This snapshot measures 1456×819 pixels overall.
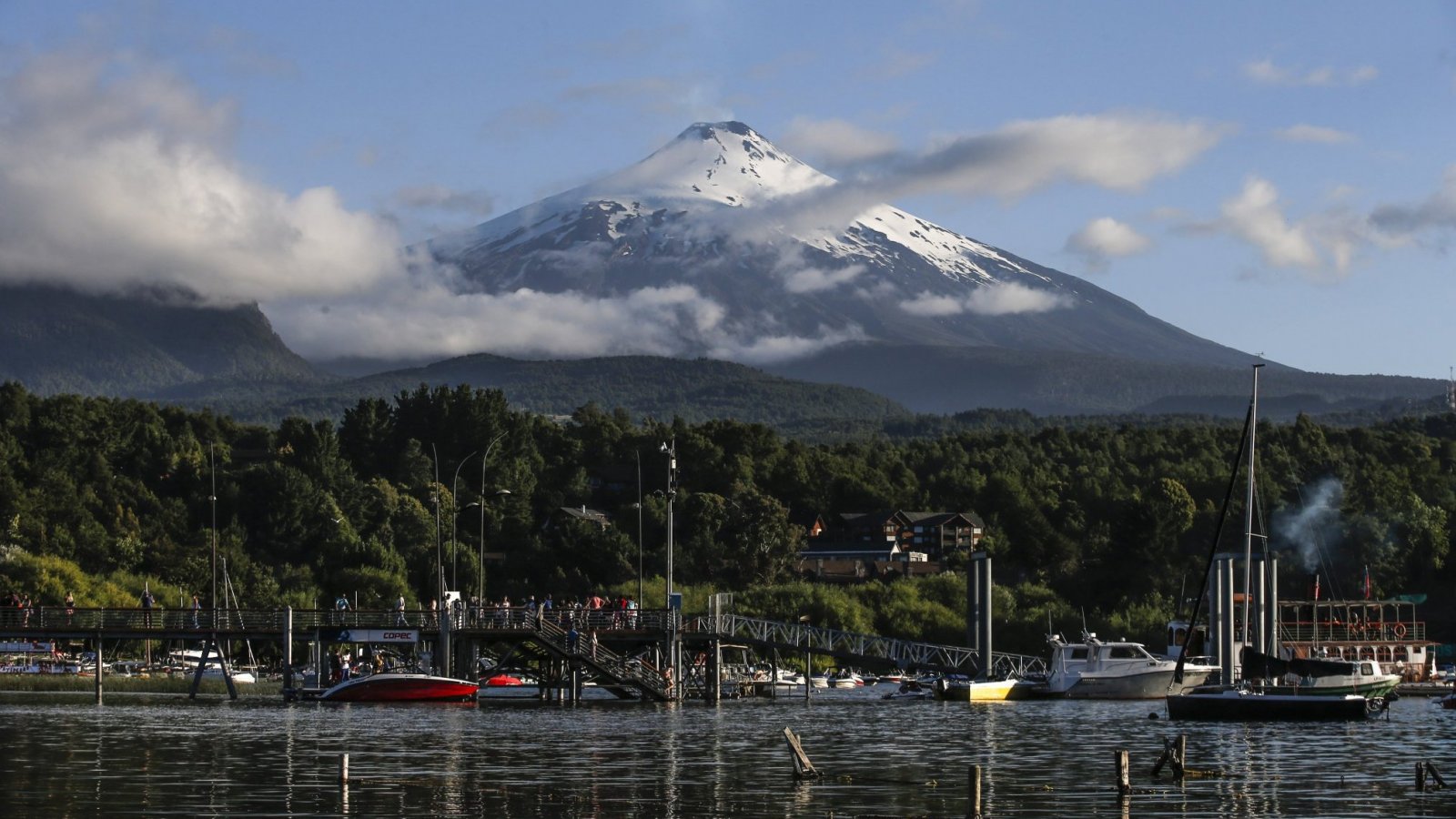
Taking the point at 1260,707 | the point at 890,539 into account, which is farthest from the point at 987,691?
the point at 890,539

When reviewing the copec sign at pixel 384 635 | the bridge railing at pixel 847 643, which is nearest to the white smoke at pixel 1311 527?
the bridge railing at pixel 847 643

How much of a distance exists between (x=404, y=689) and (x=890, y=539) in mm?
88346

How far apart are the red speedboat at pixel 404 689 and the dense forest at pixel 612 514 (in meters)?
27.9

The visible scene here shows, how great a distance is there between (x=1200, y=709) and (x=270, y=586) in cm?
6409

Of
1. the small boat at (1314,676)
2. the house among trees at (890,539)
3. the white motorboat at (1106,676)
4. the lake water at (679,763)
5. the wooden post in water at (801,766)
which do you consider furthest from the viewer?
the house among trees at (890,539)

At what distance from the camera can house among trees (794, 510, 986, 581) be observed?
14612 cm

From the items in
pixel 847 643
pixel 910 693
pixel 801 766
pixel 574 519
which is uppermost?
pixel 574 519

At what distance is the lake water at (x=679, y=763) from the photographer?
1302 inches

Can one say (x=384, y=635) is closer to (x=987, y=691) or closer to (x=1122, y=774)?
(x=987, y=691)

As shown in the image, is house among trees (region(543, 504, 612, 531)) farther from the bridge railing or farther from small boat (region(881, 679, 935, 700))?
small boat (region(881, 679, 935, 700))

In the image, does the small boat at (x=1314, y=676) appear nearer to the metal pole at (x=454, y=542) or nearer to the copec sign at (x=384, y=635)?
the copec sign at (x=384, y=635)

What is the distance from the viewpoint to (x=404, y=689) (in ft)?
225

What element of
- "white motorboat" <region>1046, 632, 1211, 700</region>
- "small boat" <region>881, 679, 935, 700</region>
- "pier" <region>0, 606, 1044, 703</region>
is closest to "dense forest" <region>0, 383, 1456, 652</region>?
"small boat" <region>881, 679, 935, 700</region>

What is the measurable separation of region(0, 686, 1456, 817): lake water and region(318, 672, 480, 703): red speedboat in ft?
10.7
